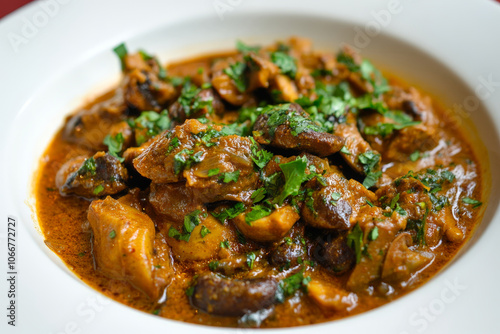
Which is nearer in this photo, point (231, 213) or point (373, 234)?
point (373, 234)

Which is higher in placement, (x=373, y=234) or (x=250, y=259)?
(x=373, y=234)

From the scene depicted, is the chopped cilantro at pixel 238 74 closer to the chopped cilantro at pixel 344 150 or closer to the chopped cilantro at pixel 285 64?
the chopped cilantro at pixel 285 64

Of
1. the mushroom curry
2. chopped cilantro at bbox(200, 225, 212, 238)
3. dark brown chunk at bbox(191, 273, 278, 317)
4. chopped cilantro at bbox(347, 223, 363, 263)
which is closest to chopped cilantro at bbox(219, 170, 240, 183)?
the mushroom curry

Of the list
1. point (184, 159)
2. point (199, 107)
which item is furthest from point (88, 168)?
point (199, 107)

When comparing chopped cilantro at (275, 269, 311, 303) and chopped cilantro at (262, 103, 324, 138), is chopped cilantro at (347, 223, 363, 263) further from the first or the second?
chopped cilantro at (262, 103, 324, 138)

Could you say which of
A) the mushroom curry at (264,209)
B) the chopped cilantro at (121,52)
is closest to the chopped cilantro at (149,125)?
the mushroom curry at (264,209)

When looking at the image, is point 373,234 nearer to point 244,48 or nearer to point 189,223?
point 189,223
